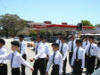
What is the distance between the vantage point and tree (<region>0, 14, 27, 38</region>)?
81125 mm

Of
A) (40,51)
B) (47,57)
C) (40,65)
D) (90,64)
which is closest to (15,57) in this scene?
(40,65)

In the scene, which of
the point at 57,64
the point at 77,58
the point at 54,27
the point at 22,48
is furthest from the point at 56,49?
the point at 54,27

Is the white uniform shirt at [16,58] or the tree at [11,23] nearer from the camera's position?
the white uniform shirt at [16,58]

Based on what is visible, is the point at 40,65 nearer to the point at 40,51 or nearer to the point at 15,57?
the point at 40,51

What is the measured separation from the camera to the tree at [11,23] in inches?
3194

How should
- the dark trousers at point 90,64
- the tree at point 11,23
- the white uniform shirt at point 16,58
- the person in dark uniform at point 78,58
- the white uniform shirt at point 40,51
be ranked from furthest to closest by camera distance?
the tree at point 11,23 < the dark trousers at point 90,64 < the white uniform shirt at point 40,51 < the person in dark uniform at point 78,58 < the white uniform shirt at point 16,58

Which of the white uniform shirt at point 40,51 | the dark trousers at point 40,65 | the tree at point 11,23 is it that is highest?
the white uniform shirt at point 40,51

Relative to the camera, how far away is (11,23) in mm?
81875

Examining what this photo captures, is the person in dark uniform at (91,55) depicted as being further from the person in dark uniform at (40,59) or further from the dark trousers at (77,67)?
the person in dark uniform at (40,59)

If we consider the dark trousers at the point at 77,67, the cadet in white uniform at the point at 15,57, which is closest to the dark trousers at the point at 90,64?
the dark trousers at the point at 77,67

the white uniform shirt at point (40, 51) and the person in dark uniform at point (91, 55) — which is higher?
the white uniform shirt at point (40, 51)

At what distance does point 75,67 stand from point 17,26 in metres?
75.4

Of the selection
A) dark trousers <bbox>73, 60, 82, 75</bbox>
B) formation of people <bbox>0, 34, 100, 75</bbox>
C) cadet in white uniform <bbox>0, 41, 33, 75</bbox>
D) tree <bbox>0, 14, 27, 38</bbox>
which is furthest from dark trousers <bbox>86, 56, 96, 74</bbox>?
tree <bbox>0, 14, 27, 38</bbox>

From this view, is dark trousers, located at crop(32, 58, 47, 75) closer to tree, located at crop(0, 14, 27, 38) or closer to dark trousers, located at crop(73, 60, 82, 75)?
dark trousers, located at crop(73, 60, 82, 75)
